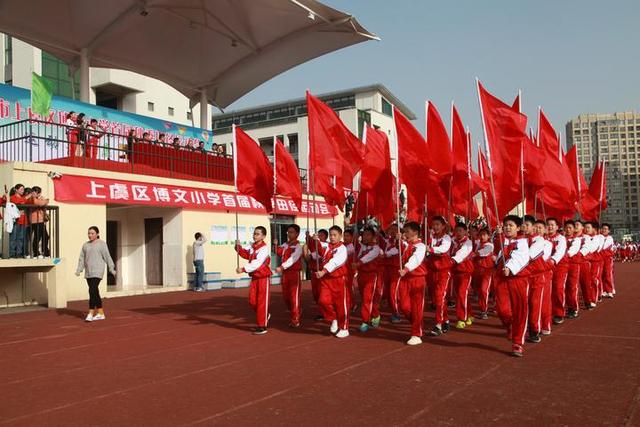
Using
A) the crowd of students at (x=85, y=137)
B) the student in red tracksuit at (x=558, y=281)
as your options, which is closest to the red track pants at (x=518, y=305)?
the student in red tracksuit at (x=558, y=281)

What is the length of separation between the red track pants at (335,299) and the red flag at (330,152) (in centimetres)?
146

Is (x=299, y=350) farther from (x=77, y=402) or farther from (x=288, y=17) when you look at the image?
(x=288, y=17)

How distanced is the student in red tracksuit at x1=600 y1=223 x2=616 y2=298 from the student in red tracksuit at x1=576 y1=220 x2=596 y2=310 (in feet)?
4.84

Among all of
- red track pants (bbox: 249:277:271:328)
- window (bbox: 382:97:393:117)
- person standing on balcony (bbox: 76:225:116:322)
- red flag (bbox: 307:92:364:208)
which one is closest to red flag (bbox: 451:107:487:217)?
red flag (bbox: 307:92:364:208)

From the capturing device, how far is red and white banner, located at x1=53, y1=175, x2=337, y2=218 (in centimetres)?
1422

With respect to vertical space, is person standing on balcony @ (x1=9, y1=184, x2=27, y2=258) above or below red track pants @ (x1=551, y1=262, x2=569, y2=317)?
above

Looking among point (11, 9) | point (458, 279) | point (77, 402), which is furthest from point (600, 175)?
point (11, 9)

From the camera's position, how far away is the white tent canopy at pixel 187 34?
1830cm

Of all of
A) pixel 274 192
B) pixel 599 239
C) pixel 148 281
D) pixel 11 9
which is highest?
pixel 11 9

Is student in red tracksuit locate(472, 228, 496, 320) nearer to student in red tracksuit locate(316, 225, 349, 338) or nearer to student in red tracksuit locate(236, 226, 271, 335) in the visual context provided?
student in red tracksuit locate(316, 225, 349, 338)

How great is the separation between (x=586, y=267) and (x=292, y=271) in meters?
5.58

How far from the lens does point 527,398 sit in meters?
4.91

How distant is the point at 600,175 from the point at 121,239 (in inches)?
559

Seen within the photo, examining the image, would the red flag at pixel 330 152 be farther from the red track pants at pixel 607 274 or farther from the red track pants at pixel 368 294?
the red track pants at pixel 607 274
